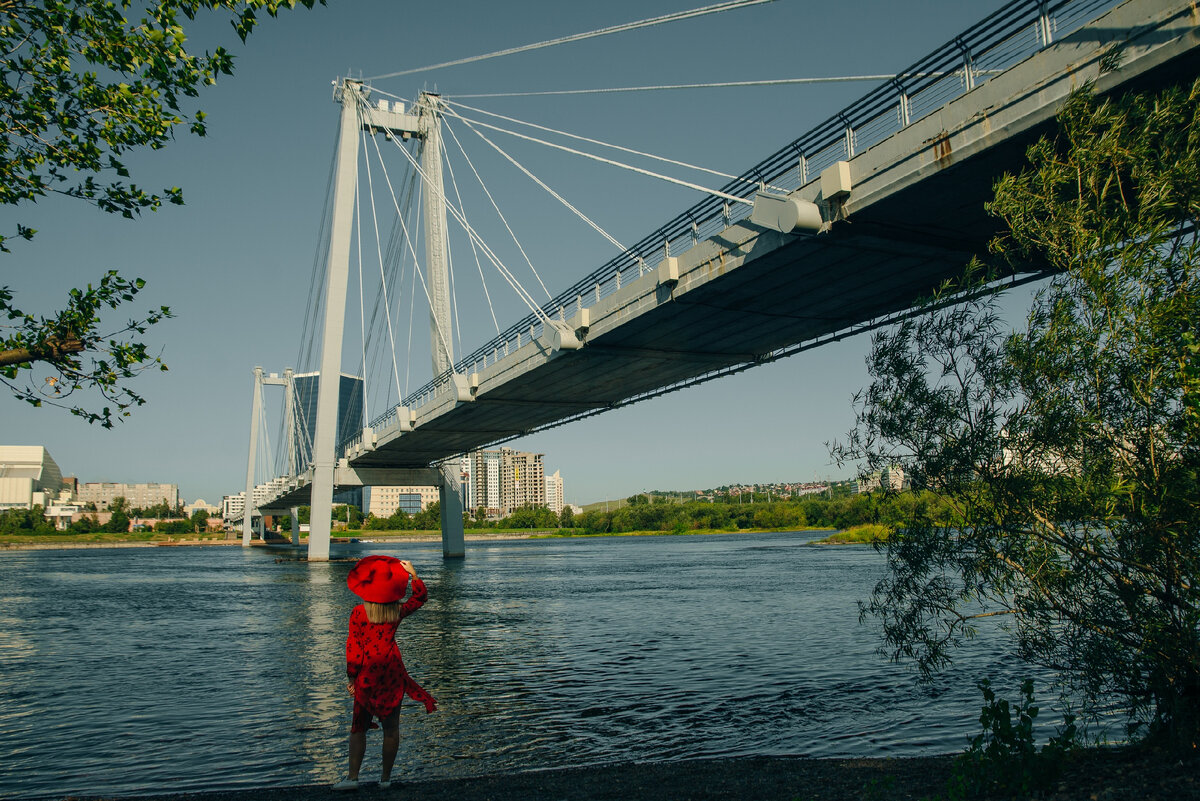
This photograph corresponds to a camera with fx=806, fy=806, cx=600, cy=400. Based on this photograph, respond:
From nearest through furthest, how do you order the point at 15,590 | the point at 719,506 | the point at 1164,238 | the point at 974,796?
1. the point at 974,796
2. the point at 1164,238
3. the point at 15,590
4. the point at 719,506

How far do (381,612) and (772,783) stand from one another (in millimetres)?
4089

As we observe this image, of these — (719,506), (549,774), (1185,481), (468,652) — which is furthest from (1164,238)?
(719,506)

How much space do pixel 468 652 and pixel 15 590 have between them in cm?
3495

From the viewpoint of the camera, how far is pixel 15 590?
40.2m

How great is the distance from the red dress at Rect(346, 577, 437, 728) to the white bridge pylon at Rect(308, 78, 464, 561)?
37.5m

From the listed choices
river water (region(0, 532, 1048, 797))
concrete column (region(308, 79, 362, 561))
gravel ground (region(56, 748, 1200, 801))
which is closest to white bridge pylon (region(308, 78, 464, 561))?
concrete column (region(308, 79, 362, 561))

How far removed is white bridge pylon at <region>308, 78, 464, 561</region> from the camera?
45156 millimetres

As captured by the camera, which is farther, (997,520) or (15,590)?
(15,590)

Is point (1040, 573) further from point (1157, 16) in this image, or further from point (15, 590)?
point (15, 590)

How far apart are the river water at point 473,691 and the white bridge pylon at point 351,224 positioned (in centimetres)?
1991

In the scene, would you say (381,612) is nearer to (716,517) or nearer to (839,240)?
(839,240)

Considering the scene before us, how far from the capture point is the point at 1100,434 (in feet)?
24.3

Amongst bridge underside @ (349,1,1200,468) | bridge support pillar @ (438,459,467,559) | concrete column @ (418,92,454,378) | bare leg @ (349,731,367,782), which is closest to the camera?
bare leg @ (349,731,367,782)

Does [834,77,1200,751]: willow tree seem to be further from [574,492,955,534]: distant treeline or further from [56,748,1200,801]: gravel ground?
[574,492,955,534]: distant treeline
